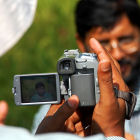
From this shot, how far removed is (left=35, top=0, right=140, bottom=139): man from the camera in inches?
86.1

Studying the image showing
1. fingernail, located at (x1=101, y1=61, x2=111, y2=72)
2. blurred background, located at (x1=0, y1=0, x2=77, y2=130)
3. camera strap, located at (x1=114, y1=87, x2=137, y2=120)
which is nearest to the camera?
fingernail, located at (x1=101, y1=61, x2=111, y2=72)

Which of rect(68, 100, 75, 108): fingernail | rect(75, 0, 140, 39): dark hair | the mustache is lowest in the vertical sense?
rect(68, 100, 75, 108): fingernail

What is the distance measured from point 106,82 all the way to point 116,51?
1.17 m

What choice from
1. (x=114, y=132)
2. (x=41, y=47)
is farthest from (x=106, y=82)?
(x=41, y=47)

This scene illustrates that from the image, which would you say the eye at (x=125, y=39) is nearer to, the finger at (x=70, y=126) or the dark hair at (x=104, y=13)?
the dark hair at (x=104, y=13)

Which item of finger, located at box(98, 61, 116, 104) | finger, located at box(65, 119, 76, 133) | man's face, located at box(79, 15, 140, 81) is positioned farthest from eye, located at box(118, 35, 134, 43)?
finger, located at box(98, 61, 116, 104)

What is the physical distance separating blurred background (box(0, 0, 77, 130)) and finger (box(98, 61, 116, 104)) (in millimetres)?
2297

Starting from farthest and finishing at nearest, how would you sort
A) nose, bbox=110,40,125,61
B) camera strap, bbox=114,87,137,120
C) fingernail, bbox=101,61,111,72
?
nose, bbox=110,40,125,61
camera strap, bbox=114,87,137,120
fingernail, bbox=101,61,111,72

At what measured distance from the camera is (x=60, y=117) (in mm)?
1062

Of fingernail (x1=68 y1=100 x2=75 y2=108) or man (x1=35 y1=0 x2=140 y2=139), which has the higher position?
man (x1=35 y1=0 x2=140 y2=139)

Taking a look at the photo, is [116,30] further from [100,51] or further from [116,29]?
[100,51]

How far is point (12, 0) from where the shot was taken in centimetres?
105

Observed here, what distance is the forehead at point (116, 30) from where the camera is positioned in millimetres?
2195

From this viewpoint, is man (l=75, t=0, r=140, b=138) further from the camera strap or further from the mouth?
the camera strap
